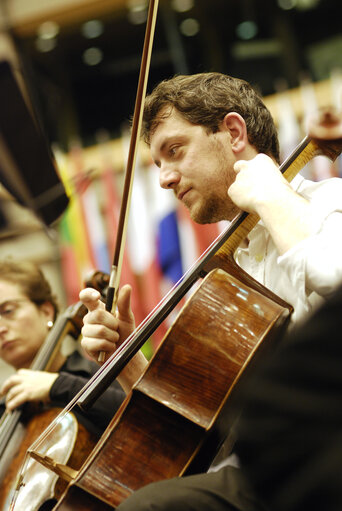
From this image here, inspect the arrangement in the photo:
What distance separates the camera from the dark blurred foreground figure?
45 centimetres

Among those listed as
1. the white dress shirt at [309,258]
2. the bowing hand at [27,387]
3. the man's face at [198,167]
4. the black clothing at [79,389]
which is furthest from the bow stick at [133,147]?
the bowing hand at [27,387]

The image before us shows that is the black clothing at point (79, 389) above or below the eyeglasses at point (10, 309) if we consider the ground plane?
below

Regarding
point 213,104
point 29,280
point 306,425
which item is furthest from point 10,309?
point 306,425

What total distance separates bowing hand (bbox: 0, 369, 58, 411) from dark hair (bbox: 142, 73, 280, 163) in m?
0.80

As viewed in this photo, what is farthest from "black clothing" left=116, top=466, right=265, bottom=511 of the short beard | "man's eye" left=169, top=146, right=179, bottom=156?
"man's eye" left=169, top=146, right=179, bottom=156

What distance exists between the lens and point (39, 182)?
2.97 m

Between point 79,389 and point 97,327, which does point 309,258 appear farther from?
point 79,389

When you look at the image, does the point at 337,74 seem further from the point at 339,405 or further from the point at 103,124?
the point at 339,405

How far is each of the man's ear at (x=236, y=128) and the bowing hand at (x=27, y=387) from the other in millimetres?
897

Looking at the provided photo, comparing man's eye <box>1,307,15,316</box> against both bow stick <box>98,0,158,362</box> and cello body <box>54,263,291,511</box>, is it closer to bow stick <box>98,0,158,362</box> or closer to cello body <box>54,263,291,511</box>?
bow stick <box>98,0,158,362</box>

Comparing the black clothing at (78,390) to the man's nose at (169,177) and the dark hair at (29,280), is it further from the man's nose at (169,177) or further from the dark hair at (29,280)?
the man's nose at (169,177)

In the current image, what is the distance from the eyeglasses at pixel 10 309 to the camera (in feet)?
6.97

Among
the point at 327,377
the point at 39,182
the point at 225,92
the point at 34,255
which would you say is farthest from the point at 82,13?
the point at 327,377

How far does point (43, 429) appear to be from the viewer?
5.65ft
